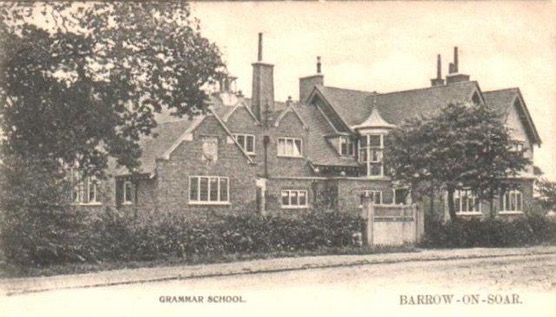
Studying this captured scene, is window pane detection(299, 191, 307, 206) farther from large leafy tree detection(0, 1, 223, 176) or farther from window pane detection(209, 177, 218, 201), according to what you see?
large leafy tree detection(0, 1, 223, 176)

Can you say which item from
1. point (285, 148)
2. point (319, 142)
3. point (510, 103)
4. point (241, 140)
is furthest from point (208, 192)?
point (510, 103)

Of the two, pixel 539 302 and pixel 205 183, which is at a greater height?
pixel 205 183

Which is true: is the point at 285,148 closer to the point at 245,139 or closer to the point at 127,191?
the point at 245,139

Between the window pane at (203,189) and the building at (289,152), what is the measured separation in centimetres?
4

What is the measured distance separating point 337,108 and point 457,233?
17.5 m

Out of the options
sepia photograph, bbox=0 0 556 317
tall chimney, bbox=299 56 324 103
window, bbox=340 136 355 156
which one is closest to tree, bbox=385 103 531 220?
sepia photograph, bbox=0 0 556 317

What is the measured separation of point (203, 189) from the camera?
3359cm

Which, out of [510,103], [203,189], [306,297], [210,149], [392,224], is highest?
[510,103]

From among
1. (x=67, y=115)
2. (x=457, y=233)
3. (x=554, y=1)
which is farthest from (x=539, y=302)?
(x=457, y=233)

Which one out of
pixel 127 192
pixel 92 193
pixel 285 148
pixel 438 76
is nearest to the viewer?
pixel 127 192

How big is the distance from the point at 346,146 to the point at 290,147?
440 cm

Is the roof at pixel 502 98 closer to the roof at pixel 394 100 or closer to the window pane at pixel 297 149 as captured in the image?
the roof at pixel 394 100

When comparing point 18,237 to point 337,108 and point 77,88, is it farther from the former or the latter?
point 337,108

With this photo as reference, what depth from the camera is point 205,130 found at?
33688 mm
